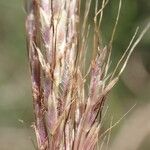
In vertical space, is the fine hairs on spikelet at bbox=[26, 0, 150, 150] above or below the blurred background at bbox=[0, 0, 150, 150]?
above

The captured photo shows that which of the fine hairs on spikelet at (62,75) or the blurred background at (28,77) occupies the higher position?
the fine hairs on spikelet at (62,75)

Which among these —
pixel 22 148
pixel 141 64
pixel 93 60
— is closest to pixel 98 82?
pixel 93 60

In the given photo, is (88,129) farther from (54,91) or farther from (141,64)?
(141,64)

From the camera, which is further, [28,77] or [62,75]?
[28,77]

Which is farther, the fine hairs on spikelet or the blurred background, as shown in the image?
the blurred background

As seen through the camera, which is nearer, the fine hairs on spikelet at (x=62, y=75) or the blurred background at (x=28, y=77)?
the fine hairs on spikelet at (x=62, y=75)
